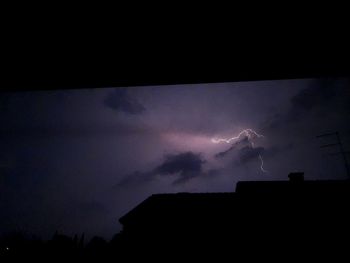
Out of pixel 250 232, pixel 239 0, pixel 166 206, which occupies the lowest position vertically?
pixel 239 0

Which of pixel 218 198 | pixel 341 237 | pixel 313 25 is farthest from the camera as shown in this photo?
pixel 218 198

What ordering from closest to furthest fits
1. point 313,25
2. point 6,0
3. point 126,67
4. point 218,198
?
point 6,0, point 313,25, point 126,67, point 218,198

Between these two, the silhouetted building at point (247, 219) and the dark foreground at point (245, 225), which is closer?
the dark foreground at point (245, 225)

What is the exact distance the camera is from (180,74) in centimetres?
109

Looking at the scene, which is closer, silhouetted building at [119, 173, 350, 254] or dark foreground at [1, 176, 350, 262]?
dark foreground at [1, 176, 350, 262]

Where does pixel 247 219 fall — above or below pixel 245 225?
above

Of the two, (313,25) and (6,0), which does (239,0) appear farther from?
(6,0)

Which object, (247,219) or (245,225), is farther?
(247,219)

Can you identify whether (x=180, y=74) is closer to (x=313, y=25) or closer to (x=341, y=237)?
(x=313, y=25)

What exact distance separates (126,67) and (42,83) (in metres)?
0.42

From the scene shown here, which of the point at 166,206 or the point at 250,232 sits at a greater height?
the point at 166,206

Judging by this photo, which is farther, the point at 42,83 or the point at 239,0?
the point at 42,83

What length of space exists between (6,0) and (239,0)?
0.77 metres

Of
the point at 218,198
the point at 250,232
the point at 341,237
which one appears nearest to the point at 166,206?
the point at 218,198
